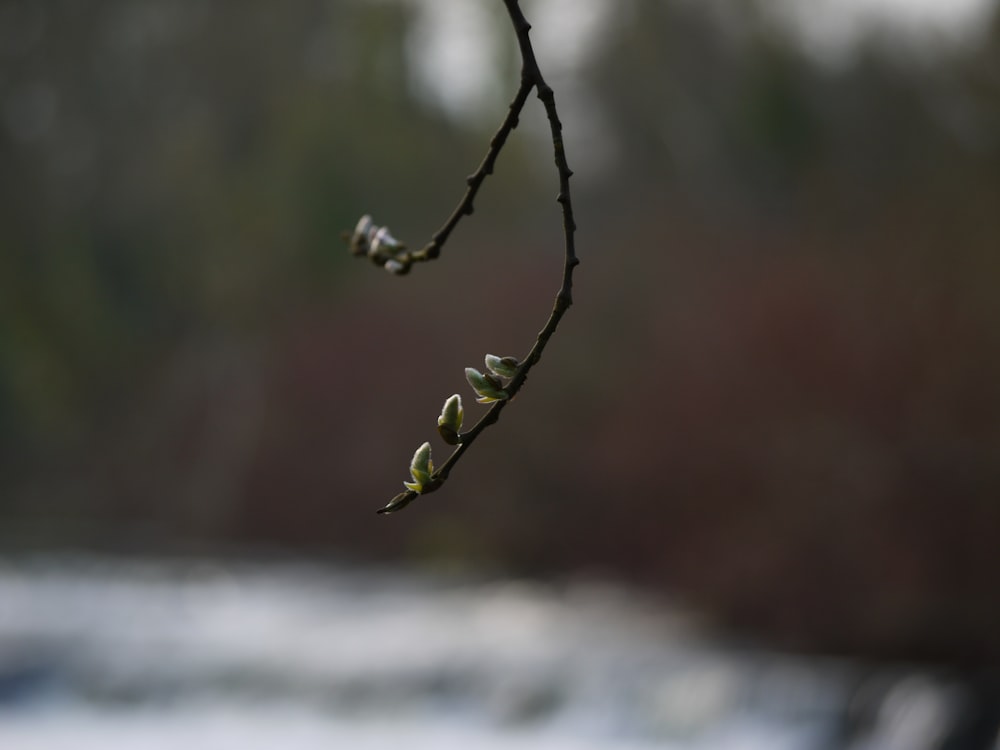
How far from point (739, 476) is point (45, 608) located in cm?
724

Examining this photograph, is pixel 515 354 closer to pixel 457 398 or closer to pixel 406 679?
pixel 406 679

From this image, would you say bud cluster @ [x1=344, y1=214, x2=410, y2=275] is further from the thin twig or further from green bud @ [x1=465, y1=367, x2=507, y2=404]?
green bud @ [x1=465, y1=367, x2=507, y2=404]

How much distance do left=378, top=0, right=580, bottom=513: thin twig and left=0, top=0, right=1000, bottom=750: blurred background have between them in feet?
25.8

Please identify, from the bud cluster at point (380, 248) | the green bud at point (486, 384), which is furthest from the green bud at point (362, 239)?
the green bud at point (486, 384)

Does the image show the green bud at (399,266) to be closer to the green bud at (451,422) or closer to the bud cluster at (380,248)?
the bud cluster at (380,248)

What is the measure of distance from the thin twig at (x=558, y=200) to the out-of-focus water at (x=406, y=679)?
800 cm

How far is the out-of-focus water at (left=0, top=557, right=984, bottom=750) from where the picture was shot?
9.92m

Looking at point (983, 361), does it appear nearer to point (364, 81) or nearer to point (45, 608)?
point (45, 608)

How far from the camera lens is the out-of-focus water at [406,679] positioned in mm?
9922

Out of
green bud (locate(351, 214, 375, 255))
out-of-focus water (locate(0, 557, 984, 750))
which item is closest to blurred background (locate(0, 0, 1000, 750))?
out-of-focus water (locate(0, 557, 984, 750))

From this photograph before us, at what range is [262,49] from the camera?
90.8 ft

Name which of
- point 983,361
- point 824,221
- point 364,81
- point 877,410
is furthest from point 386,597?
point 364,81

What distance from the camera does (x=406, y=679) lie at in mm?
11453

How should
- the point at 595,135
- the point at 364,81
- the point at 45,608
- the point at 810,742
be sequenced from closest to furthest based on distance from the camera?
the point at 810,742
the point at 45,608
the point at 595,135
the point at 364,81
